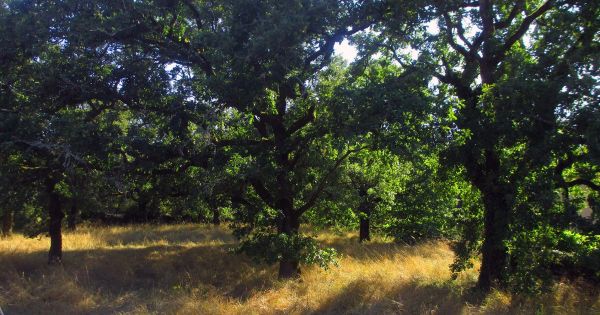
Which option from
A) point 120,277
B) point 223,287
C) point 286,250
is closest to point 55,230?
point 120,277

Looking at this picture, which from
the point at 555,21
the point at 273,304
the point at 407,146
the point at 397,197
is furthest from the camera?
the point at 397,197

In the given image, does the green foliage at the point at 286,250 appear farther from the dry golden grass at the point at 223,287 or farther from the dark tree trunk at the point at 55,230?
the dark tree trunk at the point at 55,230

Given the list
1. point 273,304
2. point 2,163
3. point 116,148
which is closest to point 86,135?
point 116,148

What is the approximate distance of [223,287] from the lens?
39.3 ft

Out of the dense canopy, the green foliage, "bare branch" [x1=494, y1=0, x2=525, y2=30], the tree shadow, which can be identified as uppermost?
"bare branch" [x1=494, y1=0, x2=525, y2=30]

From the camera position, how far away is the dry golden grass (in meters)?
8.28

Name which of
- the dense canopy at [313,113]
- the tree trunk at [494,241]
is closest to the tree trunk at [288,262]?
the dense canopy at [313,113]

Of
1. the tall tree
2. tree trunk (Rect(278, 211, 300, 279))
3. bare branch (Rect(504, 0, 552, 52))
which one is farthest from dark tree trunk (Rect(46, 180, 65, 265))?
bare branch (Rect(504, 0, 552, 52))

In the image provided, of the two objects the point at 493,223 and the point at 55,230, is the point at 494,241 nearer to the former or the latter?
the point at 493,223

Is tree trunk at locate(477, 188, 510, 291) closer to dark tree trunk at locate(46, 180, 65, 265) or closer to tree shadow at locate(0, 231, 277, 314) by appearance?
tree shadow at locate(0, 231, 277, 314)

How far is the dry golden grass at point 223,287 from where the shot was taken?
326 inches

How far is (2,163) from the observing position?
1088 cm

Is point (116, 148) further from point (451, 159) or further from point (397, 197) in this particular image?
point (397, 197)

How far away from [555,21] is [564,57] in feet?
4.37
